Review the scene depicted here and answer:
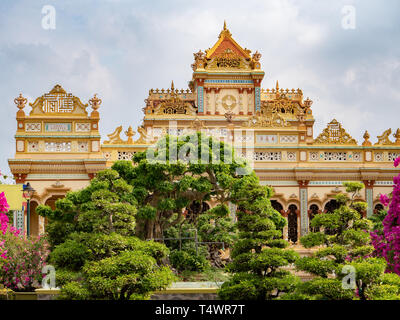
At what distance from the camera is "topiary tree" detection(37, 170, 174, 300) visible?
53.3 ft

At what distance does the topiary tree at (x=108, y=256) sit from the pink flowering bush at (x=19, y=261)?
3637mm

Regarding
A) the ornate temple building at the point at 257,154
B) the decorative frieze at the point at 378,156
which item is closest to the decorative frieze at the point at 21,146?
the ornate temple building at the point at 257,154

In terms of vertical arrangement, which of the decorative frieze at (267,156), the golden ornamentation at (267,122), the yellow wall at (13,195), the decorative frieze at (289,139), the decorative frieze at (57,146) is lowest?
the yellow wall at (13,195)

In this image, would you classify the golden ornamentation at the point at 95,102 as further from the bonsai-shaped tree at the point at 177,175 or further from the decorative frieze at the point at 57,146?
the bonsai-shaped tree at the point at 177,175

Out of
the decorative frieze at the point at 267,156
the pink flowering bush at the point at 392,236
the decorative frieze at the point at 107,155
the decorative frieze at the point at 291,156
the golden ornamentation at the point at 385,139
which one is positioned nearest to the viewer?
the pink flowering bush at the point at 392,236

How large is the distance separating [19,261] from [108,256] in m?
5.45

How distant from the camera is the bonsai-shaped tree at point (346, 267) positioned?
15.5 meters

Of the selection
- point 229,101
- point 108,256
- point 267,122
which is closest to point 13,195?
point 108,256

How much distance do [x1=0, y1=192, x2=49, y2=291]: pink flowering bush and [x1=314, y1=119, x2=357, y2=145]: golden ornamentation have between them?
599 inches

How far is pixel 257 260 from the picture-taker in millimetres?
17094

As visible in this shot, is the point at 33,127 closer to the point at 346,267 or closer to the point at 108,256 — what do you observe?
the point at 108,256

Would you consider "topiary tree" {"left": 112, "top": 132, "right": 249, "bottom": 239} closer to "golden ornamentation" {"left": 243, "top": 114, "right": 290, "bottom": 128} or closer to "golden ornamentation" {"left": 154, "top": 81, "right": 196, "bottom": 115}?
"golden ornamentation" {"left": 243, "top": 114, "right": 290, "bottom": 128}

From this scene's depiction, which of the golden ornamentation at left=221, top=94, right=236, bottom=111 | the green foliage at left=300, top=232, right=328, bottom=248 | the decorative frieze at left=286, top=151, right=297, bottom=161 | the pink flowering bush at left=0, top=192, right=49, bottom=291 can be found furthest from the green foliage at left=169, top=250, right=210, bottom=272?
the golden ornamentation at left=221, top=94, right=236, bottom=111
